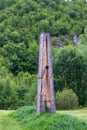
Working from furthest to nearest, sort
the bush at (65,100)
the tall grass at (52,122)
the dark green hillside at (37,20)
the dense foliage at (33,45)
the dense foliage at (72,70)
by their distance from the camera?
the dark green hillside at (37,20) < the dense foliage at (33,45) < the dense foliage at (72,70) < the bush at (65,100) < the tall grass at (52,122)

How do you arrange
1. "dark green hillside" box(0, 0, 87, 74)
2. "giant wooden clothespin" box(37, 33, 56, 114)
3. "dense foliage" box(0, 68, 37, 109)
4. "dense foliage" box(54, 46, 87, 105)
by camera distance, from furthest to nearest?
1. "dark green hillside" box(0, 0, 87, 74)
2. "dense foliage" box(54, 46, 87, 105)
3. "dense foliage" box(0, 68, 37, 109)
4. "giant wooden clothespin" box(37, 33, 56, 114)

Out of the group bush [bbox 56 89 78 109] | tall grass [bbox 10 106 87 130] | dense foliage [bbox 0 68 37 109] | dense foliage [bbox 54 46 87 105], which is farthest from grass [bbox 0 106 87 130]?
dense foliage [bbox 54 46 87 105]

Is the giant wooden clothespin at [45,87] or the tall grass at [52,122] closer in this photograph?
the tall grass at [52,122]

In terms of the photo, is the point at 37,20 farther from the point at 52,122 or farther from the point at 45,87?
the point at 52,122

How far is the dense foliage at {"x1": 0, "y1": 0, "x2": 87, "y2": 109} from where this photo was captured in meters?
42.8

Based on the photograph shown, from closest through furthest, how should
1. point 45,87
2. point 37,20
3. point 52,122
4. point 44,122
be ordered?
point 52,122
point 44,122
point 45,87
point 37,20

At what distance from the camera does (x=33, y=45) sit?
69250mm

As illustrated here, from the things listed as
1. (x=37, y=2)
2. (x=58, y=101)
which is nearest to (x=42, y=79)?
(x=58, y=101)

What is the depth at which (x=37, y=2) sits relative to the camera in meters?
89.2

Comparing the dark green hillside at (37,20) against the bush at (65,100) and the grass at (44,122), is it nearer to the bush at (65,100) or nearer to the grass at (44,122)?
the bush at (65,100)

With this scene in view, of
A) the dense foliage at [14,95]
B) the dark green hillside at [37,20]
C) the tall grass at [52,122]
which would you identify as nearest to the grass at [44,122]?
the tall grass at [52,122]

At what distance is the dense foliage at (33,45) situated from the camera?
42844 mm

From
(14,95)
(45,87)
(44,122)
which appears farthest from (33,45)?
(44,122)

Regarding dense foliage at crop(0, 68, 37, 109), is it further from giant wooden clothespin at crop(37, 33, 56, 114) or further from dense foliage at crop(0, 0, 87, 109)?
giant wooden clothespin at crop(37, 33, 56, 114)
